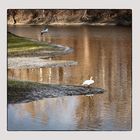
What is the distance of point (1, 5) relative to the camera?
20.4 ft

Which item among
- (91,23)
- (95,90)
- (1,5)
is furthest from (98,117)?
(1,5)

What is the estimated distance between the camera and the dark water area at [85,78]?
621cm

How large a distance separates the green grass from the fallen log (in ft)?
0.81

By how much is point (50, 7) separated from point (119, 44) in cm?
58

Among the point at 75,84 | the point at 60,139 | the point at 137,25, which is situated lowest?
the point at 60,139

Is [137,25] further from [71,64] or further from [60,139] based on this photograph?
[60,139]

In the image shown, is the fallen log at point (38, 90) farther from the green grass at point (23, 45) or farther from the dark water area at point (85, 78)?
the green grass at point (23, 45)

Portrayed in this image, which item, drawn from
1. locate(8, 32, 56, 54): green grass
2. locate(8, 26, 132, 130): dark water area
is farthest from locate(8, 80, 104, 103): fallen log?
locate(8, 32, 56, 54): green grass

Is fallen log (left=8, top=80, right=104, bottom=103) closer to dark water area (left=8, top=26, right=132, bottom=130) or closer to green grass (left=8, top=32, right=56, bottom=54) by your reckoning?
dark water area (left=8, top=26, right=132, bottom=130)

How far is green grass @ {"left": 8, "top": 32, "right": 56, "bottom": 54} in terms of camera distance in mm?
6250

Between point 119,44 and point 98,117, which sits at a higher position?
point 119,44

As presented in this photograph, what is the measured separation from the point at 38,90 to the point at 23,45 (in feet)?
1.17

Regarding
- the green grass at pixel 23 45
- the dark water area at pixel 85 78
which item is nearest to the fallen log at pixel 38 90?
the dark water area at pixel 85 78

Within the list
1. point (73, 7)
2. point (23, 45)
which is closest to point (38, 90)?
point (23, 45)
